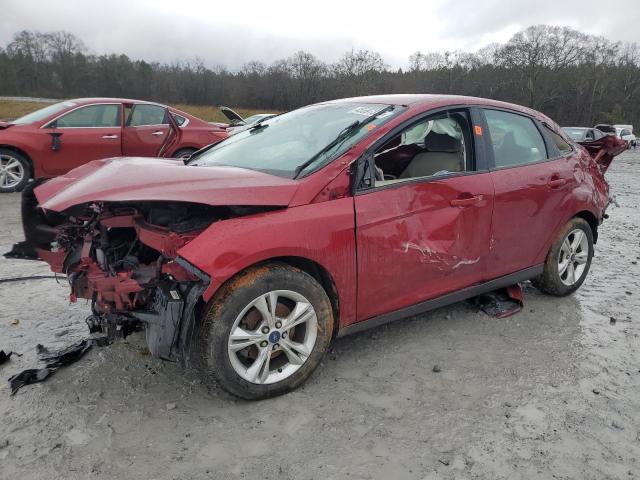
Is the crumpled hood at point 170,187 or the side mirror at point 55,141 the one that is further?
the side mirror at point 55,141

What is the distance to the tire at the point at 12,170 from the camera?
8.16m

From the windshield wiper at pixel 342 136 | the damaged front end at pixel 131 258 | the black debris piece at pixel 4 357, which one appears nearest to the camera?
the damaged front end at pixel 131 258

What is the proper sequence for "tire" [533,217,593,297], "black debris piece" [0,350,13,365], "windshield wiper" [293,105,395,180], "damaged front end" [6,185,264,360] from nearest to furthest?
1. "damaged front end" [6,185,264,360]
2. "windshield wiper" [293,105,395,180]
3. "black debris piece" [0,350,13,365]
4. "tire" [533,217,593,297]

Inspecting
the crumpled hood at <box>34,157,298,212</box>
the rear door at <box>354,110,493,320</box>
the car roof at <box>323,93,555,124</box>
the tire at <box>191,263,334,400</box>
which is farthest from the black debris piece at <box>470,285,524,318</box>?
the crumpled hood at <box>34,157,298,212</box>

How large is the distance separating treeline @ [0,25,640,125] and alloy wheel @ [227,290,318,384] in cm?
5963

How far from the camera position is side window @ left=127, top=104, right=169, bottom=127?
8.62 meters

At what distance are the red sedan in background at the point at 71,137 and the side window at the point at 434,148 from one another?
16.4 feet

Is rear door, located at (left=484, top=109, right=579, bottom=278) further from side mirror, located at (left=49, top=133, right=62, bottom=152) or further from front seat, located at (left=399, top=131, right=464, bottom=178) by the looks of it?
side mirror, located at (left=49, top=133, right=62, bottom=152)

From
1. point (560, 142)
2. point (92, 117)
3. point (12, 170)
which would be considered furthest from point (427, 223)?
point (12, 170)

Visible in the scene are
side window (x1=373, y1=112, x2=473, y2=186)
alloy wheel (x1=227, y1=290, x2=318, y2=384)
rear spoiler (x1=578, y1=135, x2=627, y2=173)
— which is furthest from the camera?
rear spoiler (x1=578, y1=135, x2=627, y2=173)

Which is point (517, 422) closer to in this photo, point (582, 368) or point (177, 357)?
point (582, 368)

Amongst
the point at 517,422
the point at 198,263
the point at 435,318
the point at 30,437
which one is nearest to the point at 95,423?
the point at 30,437

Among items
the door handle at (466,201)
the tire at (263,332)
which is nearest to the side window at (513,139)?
the door handle at (466,201)

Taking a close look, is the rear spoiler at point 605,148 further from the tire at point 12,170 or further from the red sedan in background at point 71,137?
the tire at point 12,170
